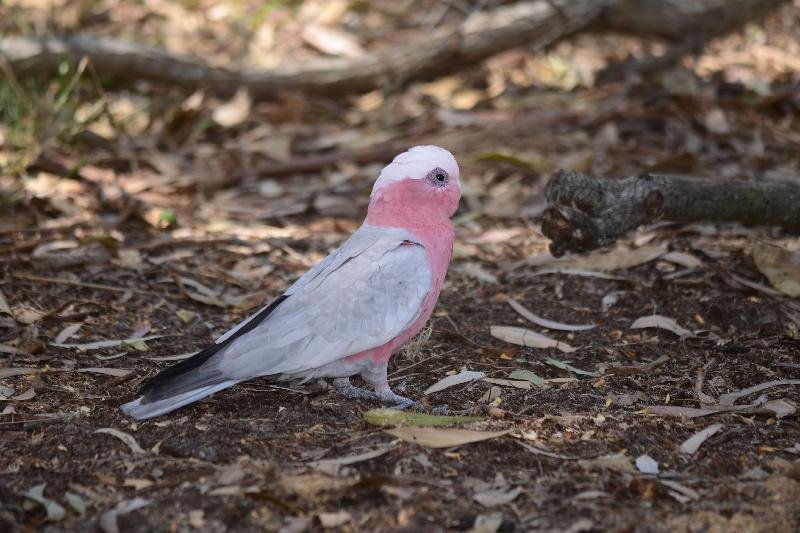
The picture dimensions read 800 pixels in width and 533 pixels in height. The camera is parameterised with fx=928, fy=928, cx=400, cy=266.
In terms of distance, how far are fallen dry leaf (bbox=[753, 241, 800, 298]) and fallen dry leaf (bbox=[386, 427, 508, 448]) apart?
1.89 m

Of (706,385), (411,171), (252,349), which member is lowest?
(706,385)

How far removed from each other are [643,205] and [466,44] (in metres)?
3.30

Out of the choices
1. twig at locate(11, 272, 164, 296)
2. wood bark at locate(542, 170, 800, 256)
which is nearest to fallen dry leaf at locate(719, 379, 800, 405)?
wood bark at locate(542, 170, 800, 256)

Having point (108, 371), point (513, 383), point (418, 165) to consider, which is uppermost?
point (418, 165)

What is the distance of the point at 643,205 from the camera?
4.09 metres

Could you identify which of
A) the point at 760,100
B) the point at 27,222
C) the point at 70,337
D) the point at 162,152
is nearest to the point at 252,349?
the point at 70,337

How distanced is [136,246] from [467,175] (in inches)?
86.3

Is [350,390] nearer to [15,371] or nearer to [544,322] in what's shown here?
[544,322]

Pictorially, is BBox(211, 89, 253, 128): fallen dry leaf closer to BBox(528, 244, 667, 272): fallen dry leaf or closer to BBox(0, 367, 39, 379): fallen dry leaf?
BBox(528, 244, 667, 272): fallen dry leaf

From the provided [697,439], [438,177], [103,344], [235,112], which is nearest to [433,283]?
[438,177]

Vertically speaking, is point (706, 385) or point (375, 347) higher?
point (375, 347)

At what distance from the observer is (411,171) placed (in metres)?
3.58

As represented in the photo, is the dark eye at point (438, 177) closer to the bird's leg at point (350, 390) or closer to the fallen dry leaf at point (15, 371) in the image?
the bird's leg at point (350, 390)

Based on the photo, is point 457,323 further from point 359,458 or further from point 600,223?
point 359,458
